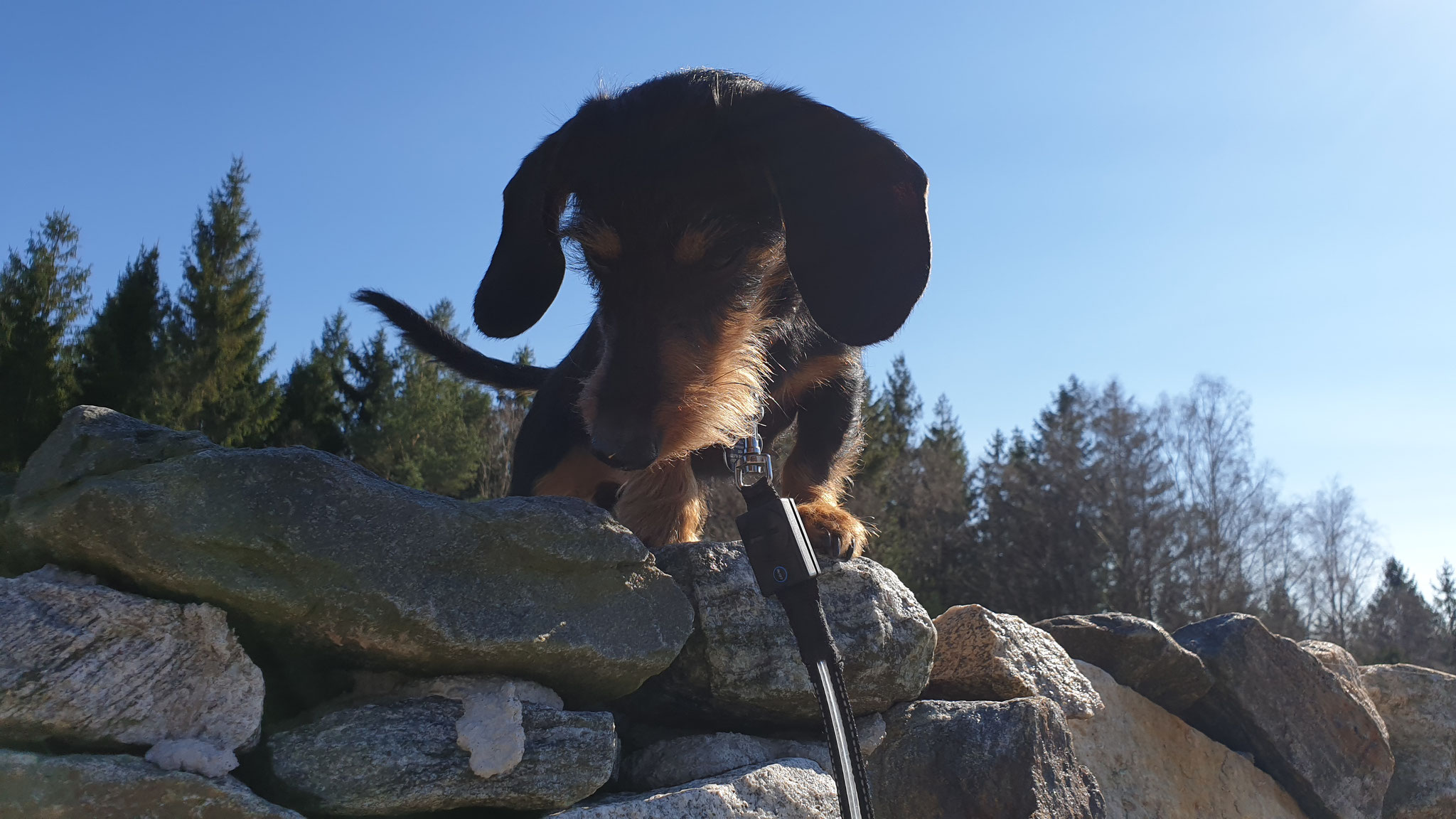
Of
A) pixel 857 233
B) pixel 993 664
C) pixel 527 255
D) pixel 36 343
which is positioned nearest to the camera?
pixel 857 233

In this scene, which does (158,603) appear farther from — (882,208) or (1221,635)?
(1221,635)

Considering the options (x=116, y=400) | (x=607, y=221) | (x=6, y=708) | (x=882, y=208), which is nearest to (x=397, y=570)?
(x=6, y=708)

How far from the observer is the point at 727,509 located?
67.6 feet

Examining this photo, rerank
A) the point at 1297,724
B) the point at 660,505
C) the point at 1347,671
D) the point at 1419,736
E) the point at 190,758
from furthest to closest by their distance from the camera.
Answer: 1. the point at 1419,736
2. the point at 1347,671
3. the point at 1297,724
4. the point at 660,505
5. the point at 190,758

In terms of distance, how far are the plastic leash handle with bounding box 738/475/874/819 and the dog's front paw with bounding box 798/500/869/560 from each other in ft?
3.40

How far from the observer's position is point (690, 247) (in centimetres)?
266

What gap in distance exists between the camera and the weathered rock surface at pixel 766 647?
8.07 feet

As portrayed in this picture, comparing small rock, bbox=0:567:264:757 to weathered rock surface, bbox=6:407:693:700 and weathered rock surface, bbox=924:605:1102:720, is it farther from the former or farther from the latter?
weathered rock surface, bbox=924:605:1102:720

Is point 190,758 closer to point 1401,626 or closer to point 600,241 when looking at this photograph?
point 600,241

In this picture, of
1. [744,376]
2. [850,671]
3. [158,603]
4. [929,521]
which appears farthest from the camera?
[929,521]

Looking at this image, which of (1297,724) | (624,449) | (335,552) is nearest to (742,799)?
(624,449)

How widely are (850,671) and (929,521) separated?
28786mm

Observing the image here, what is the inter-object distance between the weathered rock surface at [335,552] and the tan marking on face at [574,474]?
1418mm

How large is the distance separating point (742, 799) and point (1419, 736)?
468 centimetres
